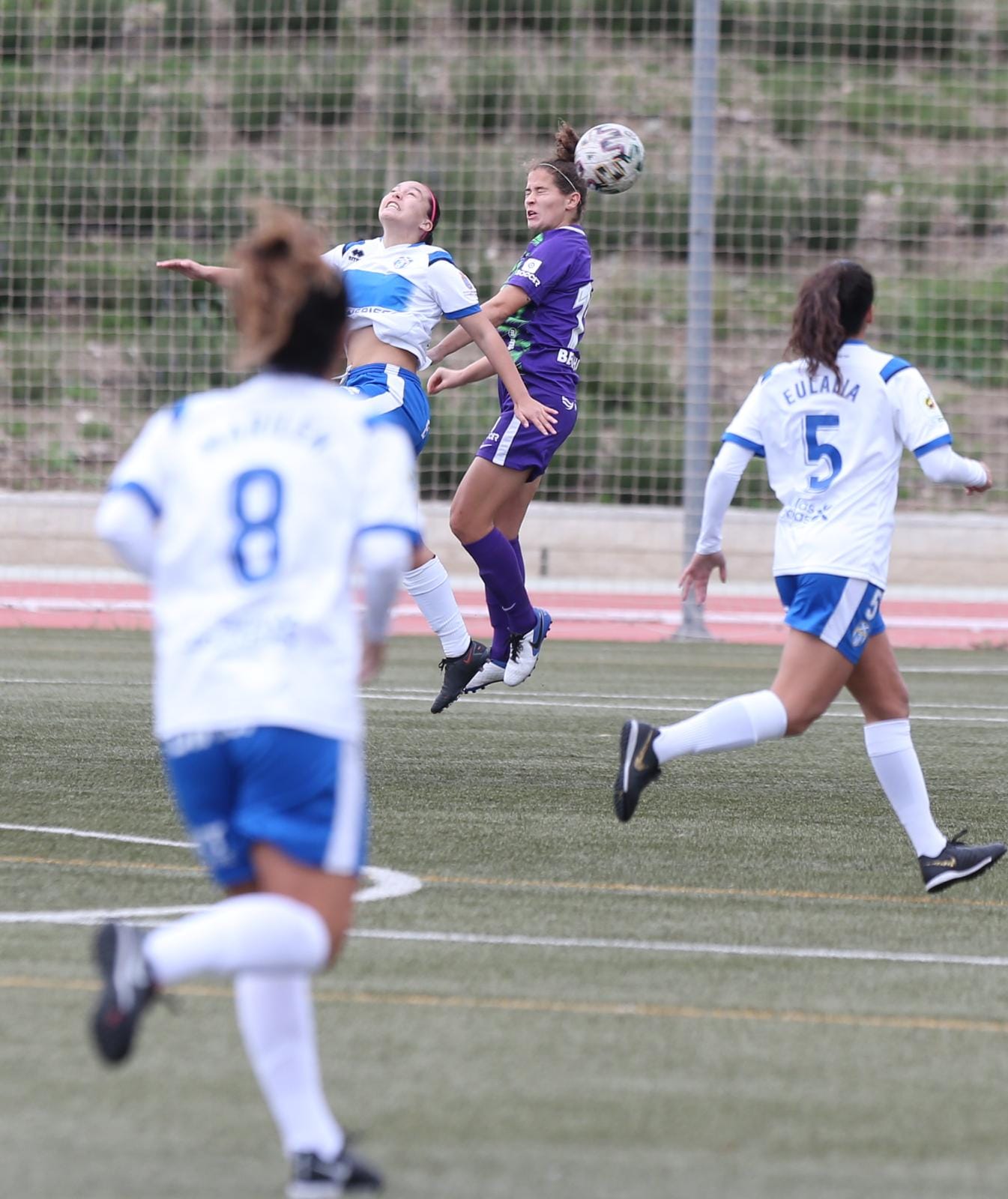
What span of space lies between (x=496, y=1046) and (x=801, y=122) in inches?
1077

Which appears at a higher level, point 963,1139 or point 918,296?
point 918,296

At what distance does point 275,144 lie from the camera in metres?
27.9

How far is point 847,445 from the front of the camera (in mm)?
5340

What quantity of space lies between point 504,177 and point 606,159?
17740mm

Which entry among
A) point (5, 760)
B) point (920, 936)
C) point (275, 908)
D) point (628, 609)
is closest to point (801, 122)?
point (628, 609)

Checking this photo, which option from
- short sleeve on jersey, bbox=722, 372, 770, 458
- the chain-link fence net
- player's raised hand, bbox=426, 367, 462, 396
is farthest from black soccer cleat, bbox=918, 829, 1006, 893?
the chain-link fence net

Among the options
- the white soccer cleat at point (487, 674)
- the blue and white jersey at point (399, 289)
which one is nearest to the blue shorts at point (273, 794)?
the blue and white jersey at point (399, 289)

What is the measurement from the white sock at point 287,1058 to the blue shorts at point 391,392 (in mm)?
4851

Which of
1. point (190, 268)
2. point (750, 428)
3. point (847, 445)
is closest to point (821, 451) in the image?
point (847, 445)

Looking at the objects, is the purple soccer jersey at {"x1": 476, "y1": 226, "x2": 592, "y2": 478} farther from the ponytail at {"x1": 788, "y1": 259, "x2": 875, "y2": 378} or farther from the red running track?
the red running track

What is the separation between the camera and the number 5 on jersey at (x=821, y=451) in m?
5.35

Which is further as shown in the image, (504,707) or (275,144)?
(275,144)

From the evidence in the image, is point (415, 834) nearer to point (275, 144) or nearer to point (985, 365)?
point (985, 365)

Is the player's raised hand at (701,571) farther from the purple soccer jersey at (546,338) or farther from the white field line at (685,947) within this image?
the purple soccer jersey at (546,338)
